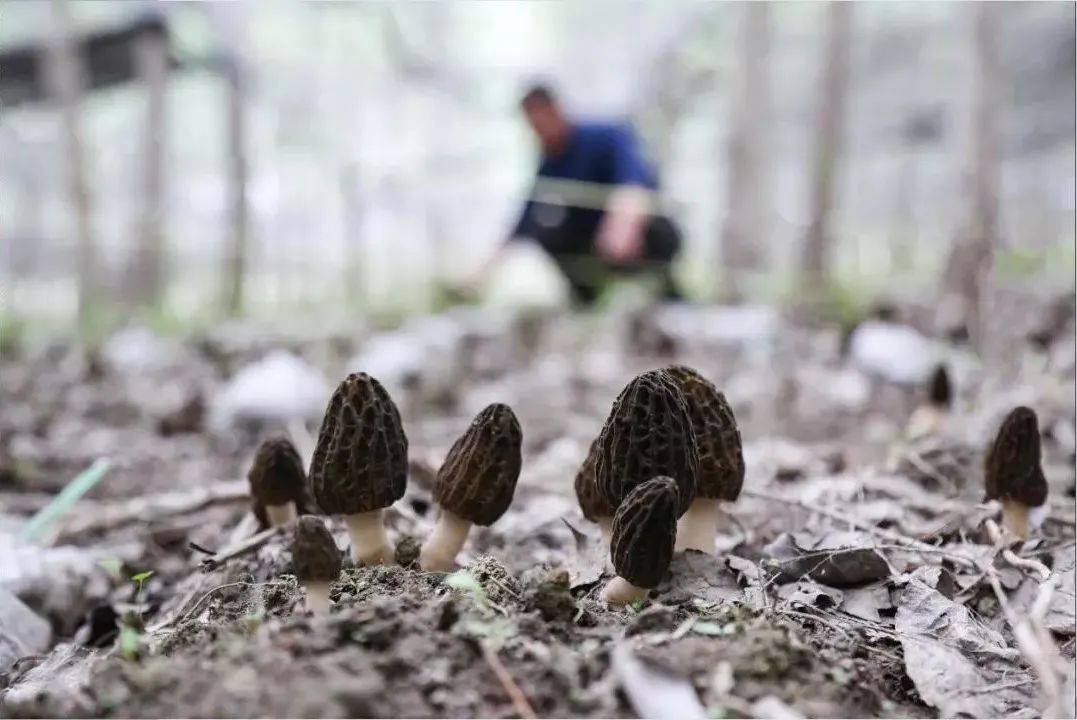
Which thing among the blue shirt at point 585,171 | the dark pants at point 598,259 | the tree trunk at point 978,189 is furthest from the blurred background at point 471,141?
the blue shirt at point 585,171

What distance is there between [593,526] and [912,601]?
0.76 metres

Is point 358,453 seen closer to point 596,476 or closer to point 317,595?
point 317,595

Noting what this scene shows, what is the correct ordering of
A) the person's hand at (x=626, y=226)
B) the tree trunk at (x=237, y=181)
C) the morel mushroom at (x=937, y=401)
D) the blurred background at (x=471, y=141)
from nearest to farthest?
the morel mushroom at (x=937, y=401), the blurred background at (x=471, y=141), the person's hand at (x=626, y=226), the tree trunk at (x=237, y=181)

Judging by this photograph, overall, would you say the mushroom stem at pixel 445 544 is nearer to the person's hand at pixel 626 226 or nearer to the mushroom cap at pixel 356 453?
the mushroom cap at pixel 356 453

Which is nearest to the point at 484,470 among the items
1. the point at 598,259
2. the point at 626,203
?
the point at 626,203

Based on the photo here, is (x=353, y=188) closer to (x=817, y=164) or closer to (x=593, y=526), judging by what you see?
(x=817, y=164)

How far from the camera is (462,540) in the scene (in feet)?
5.95

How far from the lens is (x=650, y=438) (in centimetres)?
160

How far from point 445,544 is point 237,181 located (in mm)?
8549

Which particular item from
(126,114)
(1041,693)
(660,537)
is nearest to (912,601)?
(1041,693)

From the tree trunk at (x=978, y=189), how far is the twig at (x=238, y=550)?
432 cm

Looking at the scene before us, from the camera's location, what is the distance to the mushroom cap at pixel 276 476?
1.95 m

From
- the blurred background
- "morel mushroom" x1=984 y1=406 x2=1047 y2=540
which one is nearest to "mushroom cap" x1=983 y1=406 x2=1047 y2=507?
"morel mushroom" x1=984 y1=406 x2=1047 y2=540

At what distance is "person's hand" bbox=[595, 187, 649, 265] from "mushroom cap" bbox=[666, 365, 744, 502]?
5.60 m
